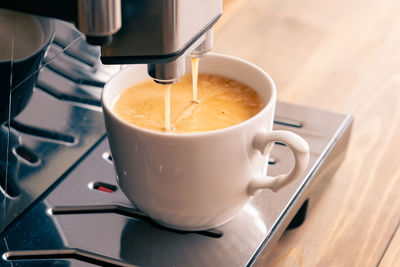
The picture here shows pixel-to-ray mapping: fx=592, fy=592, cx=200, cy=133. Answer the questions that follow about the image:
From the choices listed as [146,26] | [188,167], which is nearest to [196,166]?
[188,167]

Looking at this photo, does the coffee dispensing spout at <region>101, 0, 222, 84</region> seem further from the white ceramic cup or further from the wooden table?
the wooden table

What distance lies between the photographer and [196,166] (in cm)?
40

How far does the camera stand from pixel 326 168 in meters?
0.54

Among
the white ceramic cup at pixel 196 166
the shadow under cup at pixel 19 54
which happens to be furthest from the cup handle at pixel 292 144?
the shadow under cup at pixel 19 54

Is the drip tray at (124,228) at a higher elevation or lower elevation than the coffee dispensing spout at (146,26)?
lower

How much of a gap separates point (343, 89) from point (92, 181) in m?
0.33

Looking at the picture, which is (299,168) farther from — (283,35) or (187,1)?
(283,35)

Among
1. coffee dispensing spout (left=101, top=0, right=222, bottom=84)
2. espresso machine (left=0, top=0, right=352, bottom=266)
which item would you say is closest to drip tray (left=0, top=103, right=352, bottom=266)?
espresso machine (left=0, top=0, right=352, bottom=266)

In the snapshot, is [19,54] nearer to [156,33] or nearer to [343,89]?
[156,33]

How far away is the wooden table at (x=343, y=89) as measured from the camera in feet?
1.63

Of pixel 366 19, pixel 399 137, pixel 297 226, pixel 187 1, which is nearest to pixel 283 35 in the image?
pixel 366 19

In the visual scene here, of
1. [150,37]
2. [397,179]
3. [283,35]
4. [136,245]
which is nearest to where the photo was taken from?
[150,37]

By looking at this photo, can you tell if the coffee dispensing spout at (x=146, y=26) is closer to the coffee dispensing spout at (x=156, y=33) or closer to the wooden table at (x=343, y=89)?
the coffee dispensing spout at (x=156, y=33)

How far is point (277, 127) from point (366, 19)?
337mm
